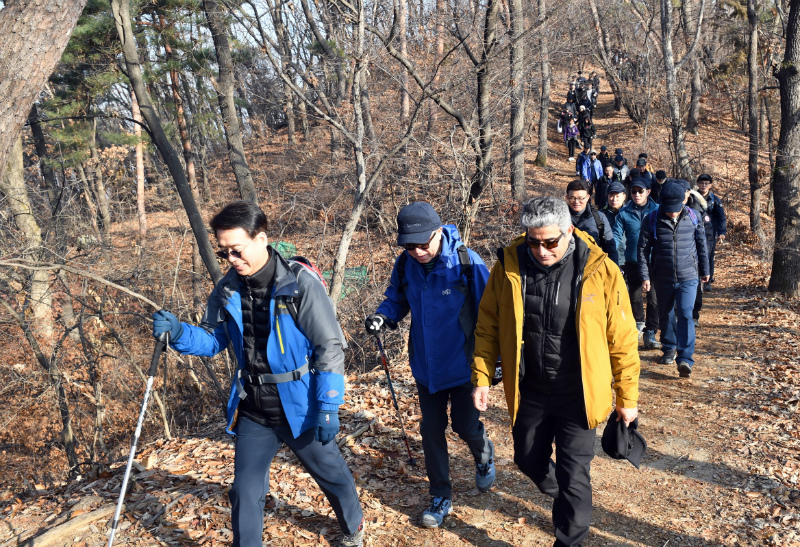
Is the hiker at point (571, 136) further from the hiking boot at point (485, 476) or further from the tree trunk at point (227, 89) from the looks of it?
the hiking boot at point (485, 476)

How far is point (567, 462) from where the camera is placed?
319 centimetres

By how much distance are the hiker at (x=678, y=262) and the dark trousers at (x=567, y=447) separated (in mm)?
3624

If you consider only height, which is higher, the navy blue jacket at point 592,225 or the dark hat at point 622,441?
the navy blue jacket at point 592,225

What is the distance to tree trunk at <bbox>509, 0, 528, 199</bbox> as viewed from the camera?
34.9 ft

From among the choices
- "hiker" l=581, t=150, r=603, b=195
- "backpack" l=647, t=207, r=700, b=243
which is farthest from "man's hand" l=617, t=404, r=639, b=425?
"hiker" l=581, t=150, r=603, b=195

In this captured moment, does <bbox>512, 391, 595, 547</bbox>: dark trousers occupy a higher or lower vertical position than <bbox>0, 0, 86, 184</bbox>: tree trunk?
lower

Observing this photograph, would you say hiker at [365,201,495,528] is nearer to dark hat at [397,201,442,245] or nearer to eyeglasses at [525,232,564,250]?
dark hat at [397,201,442,245]

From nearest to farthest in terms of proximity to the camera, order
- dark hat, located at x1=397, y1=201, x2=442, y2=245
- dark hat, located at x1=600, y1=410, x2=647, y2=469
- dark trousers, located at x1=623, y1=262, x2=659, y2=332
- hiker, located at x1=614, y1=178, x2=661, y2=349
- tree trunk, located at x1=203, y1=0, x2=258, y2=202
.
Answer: dark hat, located at x1=600, y1=410, x2=647, y2=469, dark hat, located at x1=397, y1=201, x2=442, y2=245, hiker, located at x1=614, y1=178, x2=661, y2=349, dark trousers, located at x1=623, y1=262, x2=659, y2=332, tree trunk, located at x1=203, y1=0, x2=258, y2=202

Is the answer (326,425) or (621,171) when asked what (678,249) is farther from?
(621,171)

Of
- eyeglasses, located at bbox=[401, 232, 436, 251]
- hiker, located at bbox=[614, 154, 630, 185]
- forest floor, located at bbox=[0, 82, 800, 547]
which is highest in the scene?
hiker, located at bbox=[614, 154, 630, 185]

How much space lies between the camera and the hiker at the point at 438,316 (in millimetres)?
3482

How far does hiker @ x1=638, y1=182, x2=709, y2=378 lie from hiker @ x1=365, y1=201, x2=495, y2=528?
11.4ft

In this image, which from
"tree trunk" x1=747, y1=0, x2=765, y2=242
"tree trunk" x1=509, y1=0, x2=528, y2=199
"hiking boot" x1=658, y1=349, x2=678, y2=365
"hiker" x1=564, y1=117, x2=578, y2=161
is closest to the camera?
"hiking boot" x1=658, y1=349, x2=678, y2=365

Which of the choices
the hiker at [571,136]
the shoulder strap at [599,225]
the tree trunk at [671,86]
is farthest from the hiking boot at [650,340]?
the hiker at [571,136]
